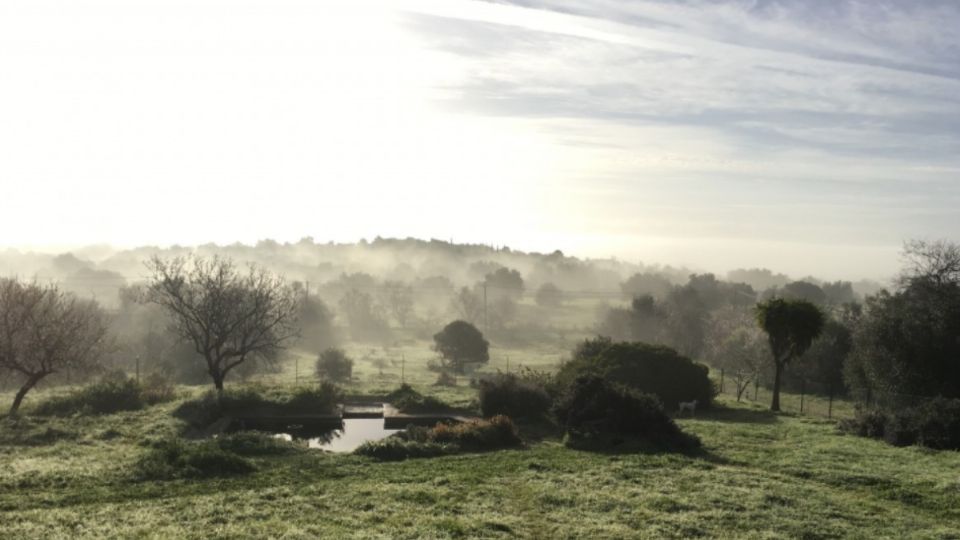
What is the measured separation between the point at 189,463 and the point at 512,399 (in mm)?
12696

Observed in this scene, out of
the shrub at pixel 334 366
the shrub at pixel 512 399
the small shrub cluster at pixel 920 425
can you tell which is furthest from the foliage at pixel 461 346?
the small shrub cluster at pixel 920 425

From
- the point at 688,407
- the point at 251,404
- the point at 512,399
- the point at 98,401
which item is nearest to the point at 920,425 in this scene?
the point at 688,407

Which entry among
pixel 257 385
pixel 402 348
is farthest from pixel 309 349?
pixel 257 385

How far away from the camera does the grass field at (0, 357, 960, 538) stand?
13.6 m

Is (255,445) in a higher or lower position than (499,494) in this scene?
lower

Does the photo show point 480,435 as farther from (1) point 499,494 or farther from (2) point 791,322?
(2) point 791,322

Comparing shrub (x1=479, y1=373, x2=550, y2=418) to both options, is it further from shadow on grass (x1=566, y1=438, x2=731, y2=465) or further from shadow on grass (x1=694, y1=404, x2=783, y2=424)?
shadow on grass (x1=694, y1=404, x2=783, y2=424)

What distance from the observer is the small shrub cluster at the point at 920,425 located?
21.5 meters

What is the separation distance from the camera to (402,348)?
232ft

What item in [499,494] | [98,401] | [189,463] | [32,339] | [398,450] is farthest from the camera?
[98,401]

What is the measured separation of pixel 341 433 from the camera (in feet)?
82.1

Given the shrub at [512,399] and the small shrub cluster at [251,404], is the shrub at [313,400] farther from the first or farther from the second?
the shrub at [512,399]

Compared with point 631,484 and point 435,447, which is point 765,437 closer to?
point 631,484

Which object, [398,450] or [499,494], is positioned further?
[398,450]
